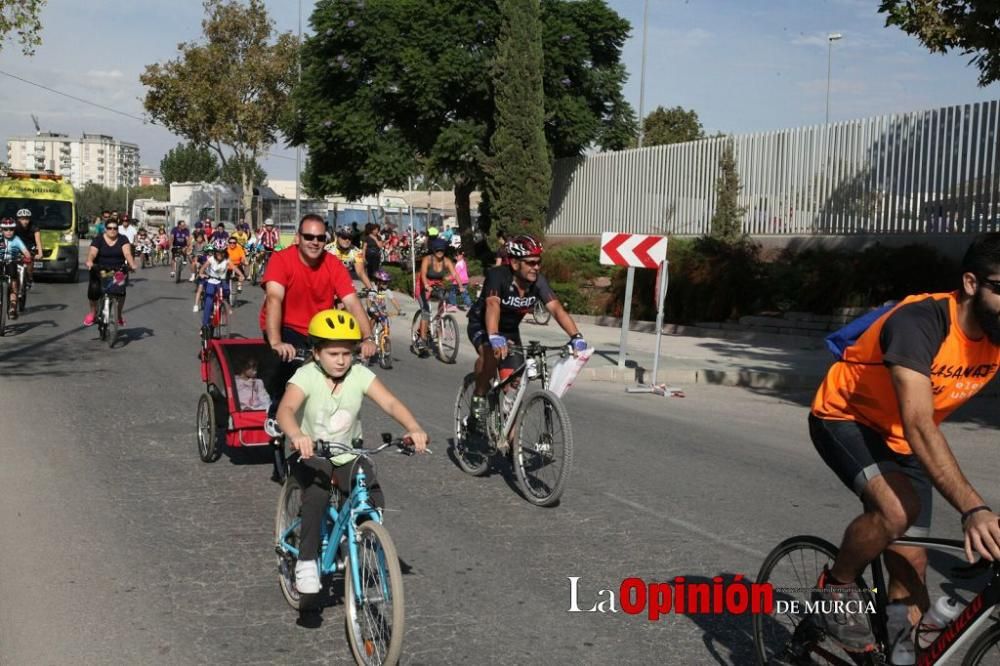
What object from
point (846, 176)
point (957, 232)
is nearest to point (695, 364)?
point (957, 232)

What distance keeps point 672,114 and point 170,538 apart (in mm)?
65441

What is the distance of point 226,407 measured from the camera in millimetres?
8719

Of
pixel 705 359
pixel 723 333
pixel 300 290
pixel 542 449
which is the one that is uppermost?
pixel 300 290

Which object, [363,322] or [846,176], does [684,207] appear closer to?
[846,176]

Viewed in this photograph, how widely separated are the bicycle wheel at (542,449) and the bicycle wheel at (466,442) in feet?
2.00

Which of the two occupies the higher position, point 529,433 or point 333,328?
point 333,328

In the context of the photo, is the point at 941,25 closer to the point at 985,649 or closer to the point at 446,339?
the point at 446,339

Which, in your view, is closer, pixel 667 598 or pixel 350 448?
pixel 350 448

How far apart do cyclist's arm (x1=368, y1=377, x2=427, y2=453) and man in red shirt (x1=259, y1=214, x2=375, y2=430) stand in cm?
219

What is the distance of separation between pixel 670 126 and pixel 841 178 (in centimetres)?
4701

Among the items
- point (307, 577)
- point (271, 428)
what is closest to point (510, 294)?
point (271, 428)

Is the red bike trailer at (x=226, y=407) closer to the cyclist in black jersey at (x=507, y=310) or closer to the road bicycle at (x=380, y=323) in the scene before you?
the cyclist in black jersey at (x=507, y=310)

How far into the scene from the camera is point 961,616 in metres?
3.51

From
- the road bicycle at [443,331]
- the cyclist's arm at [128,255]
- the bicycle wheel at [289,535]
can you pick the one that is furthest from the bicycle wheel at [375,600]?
the cyclist's arm at [128,255]
